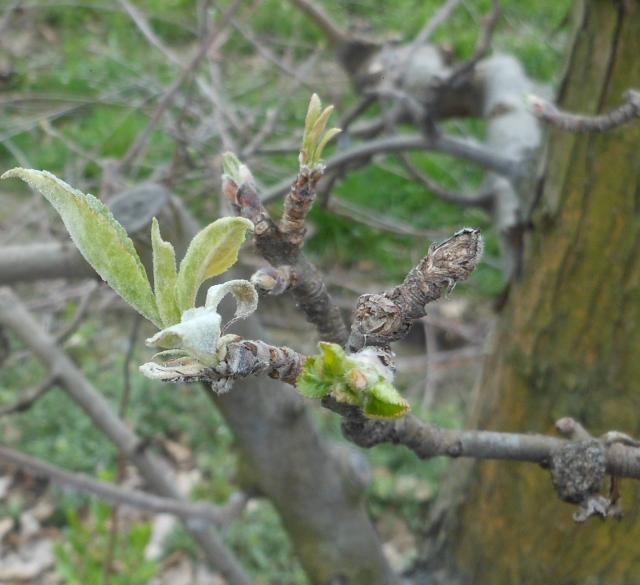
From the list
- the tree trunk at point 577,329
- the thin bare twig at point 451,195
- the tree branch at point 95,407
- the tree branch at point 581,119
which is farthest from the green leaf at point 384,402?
the thin bare twig at point 451,195

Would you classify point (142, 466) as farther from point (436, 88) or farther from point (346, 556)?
point (436, 88)

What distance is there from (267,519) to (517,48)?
9.27 ft

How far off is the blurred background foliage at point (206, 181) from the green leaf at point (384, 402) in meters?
1.67

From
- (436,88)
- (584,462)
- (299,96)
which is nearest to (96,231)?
(584,462)

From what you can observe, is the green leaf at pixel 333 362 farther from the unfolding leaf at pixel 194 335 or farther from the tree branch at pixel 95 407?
the tree branch at pixel 95 407

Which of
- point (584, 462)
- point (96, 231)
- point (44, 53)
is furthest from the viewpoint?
point (44, 53)

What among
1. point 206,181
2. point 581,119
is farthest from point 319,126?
point 206,181

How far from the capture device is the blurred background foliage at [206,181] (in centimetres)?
271

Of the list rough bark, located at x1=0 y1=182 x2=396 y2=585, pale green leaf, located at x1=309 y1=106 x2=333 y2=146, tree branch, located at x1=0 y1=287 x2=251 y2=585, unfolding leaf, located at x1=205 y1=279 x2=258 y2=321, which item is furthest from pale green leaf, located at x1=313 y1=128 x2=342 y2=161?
tree branch, located at x1=0 y1=287 x2=251 y2=585

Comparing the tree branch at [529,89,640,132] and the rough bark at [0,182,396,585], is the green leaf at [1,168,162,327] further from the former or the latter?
the rough bark at [0,182,396,585]

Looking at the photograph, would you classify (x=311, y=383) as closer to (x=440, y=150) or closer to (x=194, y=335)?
(x=194, y=335)

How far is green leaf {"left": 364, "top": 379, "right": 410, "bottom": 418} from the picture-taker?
449 mm

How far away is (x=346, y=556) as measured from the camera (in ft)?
4.34

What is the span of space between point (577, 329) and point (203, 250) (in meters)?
0.86
